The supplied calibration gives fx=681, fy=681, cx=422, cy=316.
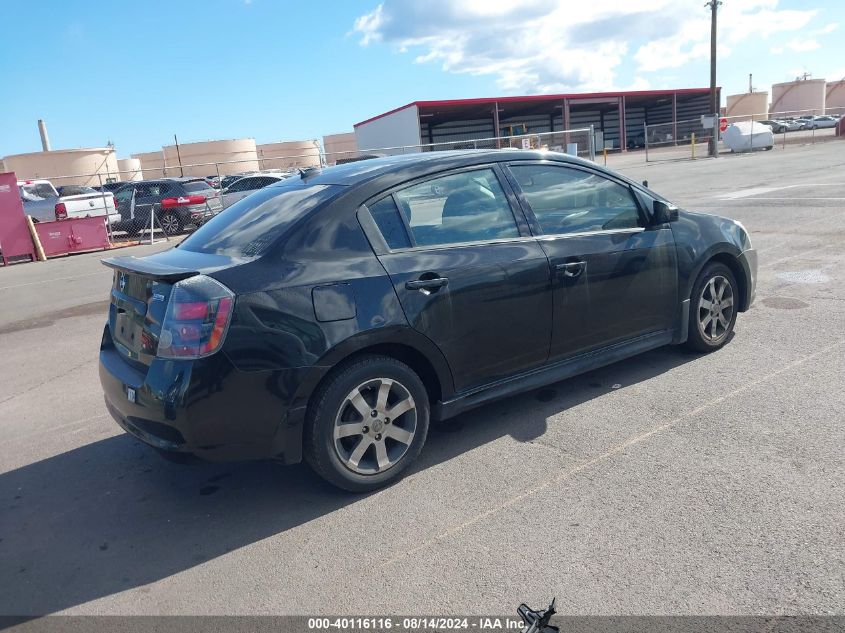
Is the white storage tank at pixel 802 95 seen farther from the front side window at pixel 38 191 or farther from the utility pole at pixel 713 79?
the front side window at pixel 38 191

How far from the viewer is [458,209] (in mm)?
4102

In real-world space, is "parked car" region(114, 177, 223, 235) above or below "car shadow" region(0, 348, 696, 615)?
above

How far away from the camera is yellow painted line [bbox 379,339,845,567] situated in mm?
3168

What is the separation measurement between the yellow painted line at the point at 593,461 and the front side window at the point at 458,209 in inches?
55.5

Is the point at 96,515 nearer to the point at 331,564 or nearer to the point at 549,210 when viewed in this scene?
the point at 331,564

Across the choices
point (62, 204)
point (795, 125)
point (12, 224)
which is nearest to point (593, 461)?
point (12, 224)

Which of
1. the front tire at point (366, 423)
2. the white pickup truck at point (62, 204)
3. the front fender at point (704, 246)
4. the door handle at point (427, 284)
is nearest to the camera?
the front tire at point (366, 423)

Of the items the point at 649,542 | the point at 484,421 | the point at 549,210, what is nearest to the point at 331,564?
the point at 649,542

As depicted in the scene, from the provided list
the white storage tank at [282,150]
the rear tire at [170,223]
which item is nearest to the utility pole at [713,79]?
the rear tire at [170,223]

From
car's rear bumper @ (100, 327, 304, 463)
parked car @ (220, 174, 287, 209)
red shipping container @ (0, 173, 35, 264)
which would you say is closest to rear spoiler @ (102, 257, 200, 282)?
car's rear bumper @ (100, 327, 304, 463)

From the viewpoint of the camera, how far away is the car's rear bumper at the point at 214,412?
10.5ft

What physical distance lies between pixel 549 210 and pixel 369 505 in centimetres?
218

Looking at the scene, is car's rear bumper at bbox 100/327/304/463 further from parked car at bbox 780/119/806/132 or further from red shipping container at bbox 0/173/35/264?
parked car at bbox 780/119/806/132

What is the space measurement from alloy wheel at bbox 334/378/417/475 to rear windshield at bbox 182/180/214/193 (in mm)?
19122
